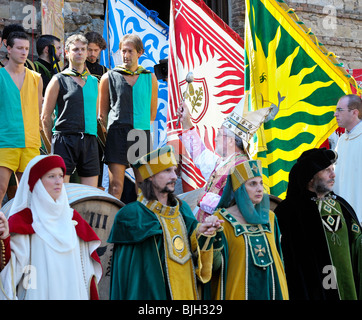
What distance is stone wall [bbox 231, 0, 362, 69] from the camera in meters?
14.1

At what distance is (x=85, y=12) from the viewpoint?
10914mm

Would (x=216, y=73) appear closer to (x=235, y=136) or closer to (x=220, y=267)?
(x=235, y=136)

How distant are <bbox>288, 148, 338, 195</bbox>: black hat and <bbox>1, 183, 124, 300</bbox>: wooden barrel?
4.55ft

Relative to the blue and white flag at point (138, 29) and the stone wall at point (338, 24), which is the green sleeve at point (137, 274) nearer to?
the blue and white flag at point (138, 29)

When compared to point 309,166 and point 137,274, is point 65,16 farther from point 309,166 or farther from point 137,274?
point 137,274

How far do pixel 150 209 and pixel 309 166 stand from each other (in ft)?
4.80

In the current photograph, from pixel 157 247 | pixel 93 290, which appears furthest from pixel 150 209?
pixel 93 290

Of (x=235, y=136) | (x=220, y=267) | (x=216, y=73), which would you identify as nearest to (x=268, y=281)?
(x=220, y=267)

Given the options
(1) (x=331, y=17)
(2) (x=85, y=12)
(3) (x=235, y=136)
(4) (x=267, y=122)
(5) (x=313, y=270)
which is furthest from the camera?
(1) (x=331, y=17)

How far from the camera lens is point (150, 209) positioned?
5426mm

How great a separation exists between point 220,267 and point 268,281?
334mm

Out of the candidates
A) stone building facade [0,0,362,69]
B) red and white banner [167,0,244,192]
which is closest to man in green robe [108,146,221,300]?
red and white banner [167,0,244,192]

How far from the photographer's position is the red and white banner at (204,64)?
8.88 m
